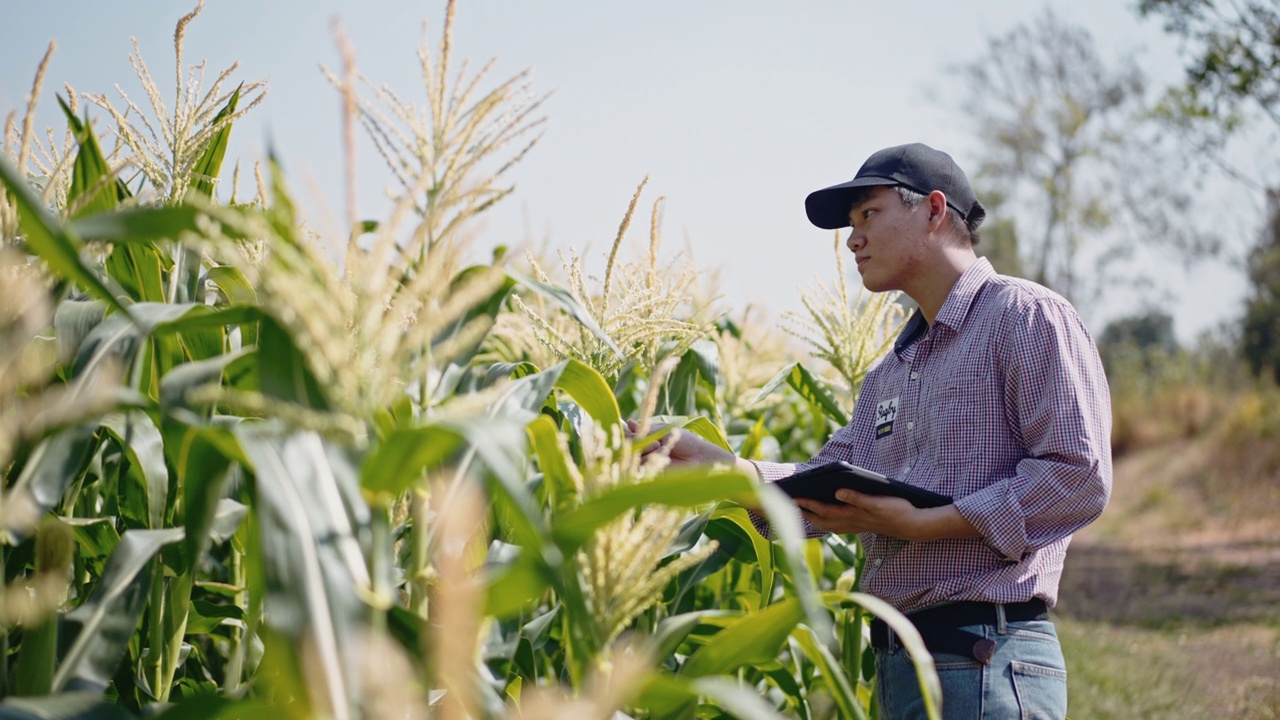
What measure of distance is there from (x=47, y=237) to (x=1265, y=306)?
21.0 m

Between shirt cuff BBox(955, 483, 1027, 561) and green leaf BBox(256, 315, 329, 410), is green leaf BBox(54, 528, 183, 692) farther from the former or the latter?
shirt cuff BBox(955, 483, 1027, 561)

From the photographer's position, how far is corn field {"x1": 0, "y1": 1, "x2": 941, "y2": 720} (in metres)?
1.13

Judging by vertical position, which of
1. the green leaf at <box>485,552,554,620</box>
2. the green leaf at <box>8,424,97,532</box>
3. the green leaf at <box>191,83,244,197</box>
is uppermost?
the green leaf at <box>191,83,244,197</box>

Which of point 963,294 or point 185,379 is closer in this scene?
point 185,379

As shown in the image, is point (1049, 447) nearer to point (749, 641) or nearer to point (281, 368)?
point (749, 641)

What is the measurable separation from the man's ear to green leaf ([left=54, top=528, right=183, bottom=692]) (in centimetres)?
176

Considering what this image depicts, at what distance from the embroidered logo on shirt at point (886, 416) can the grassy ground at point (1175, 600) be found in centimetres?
287

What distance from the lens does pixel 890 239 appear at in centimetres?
251

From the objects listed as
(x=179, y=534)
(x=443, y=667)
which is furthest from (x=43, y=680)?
(x=443, y=667)

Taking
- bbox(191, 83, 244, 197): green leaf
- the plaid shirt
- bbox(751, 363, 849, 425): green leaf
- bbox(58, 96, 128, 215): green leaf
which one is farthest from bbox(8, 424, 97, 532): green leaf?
bbox(751, 363, 849, 425): green leaf

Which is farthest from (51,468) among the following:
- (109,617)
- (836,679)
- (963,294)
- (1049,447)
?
(963,294)

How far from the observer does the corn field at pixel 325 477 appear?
1135mm

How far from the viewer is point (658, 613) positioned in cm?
248

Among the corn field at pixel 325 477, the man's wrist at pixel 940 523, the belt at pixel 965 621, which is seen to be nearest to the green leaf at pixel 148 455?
the corn field at pixel 325 477
